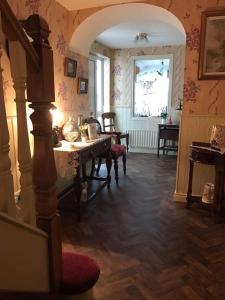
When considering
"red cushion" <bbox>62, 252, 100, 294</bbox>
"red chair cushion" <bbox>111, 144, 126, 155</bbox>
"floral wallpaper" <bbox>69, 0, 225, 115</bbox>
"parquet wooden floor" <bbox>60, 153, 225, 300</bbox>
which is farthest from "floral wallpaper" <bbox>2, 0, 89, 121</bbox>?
"red cushion" <bbox>62, 252, 100, 294</bbox>

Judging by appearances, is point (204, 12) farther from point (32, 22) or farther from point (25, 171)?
point (25, 171)

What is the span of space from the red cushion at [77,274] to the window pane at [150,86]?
16.7ft

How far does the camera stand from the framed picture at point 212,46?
2818mm

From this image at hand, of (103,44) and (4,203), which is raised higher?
(103,44)

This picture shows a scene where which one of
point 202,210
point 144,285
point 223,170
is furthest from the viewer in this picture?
point 202,210

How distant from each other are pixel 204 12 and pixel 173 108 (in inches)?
122

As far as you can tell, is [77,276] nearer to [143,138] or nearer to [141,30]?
[141,30]

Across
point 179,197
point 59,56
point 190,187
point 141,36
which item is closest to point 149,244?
point 190,187

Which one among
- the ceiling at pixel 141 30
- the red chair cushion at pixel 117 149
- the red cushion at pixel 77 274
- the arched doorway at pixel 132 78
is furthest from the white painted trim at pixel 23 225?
the arched doorway at pixel 132 78

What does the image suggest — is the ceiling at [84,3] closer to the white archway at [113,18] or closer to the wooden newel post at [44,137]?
the white archway at [113,18]


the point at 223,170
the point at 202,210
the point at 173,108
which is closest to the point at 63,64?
the point at 223,170

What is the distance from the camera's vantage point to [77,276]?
4.16 ft

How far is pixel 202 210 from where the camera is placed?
9.93 ft

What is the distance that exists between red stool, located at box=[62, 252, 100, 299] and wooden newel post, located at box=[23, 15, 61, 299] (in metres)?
0.06
